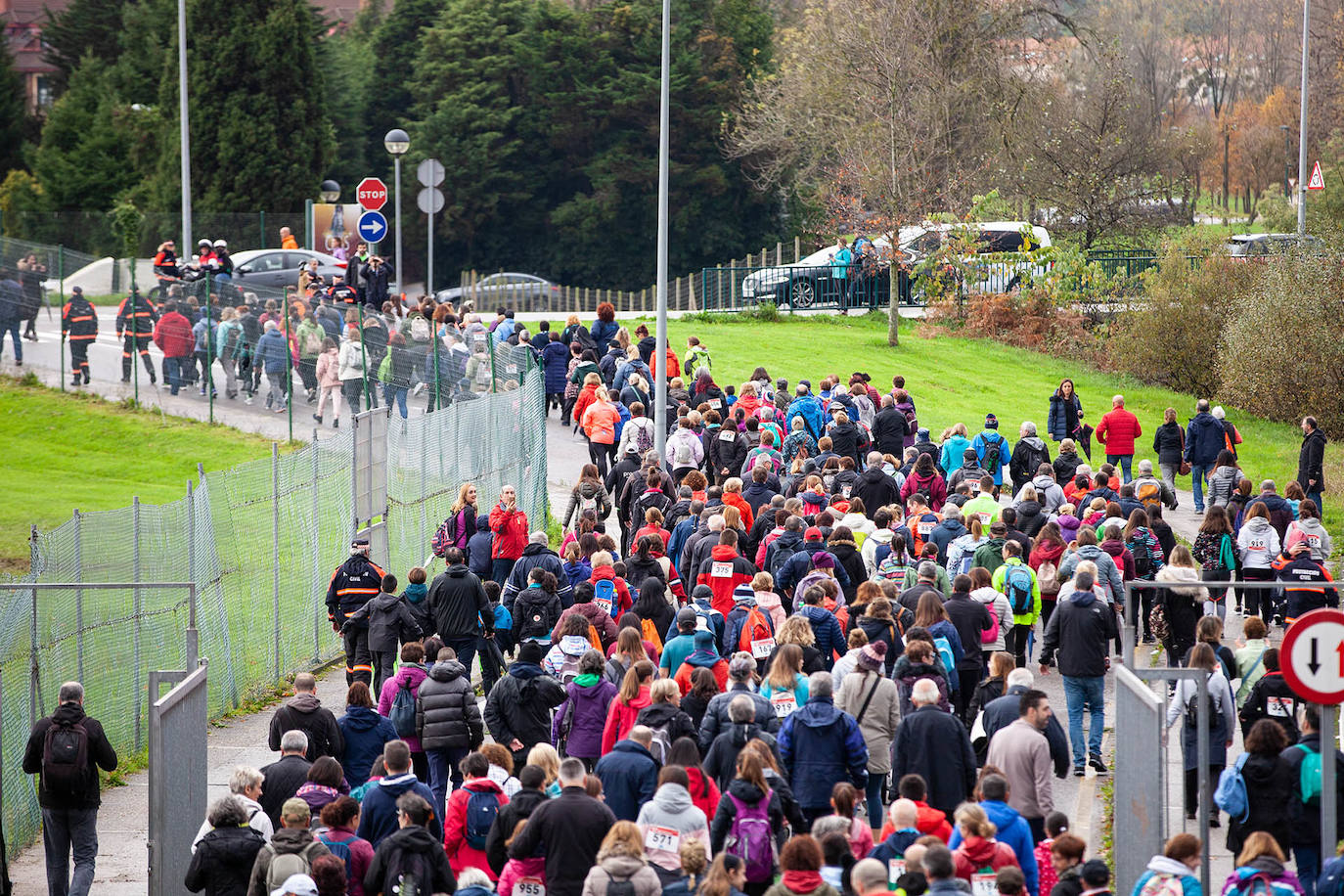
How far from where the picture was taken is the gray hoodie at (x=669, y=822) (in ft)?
30.3

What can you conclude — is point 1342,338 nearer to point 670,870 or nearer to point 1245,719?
point 1245,719

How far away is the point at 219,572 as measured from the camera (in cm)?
1596

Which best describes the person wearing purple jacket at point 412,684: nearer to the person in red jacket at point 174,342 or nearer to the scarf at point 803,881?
the scarf at point 803,881

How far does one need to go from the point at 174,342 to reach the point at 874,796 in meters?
20.6

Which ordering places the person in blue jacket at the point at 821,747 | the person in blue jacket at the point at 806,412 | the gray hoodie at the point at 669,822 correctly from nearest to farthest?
the gray hoodie at the point at 669,822, the person in blue jacket at the point at 821,747, the person in blue jacket at the point at 806,412

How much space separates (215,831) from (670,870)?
8.65ft

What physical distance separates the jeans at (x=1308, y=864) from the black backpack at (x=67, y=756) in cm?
810

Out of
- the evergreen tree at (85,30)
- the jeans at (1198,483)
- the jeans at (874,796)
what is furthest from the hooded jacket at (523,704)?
the evergreen tree at (85,30)

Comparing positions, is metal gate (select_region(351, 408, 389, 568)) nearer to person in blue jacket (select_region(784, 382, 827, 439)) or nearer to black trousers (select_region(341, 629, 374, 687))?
black trousers (select_region(341, 629, 374, 687))

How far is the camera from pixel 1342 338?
97.4 feet

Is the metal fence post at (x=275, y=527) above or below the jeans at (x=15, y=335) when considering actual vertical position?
below

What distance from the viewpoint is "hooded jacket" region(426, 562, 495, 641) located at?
14.3 meters

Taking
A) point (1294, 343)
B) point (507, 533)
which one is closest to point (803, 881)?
point (507, 533)

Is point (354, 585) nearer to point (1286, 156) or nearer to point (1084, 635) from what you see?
point (1084, 635)
